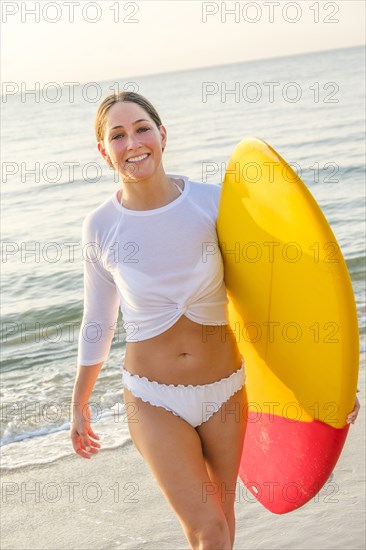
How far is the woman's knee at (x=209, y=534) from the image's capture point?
8.37 ft

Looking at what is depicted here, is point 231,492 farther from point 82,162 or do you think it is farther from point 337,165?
point 82,162

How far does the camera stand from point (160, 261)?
2.79 metres

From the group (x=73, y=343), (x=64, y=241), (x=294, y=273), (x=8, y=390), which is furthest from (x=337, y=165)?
(x=294, y=273)

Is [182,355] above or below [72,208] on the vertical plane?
above

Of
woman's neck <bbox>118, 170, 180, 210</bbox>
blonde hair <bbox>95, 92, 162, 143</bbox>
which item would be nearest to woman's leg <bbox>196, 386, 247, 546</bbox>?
woman's neck <bbox>118, 170, 180, 210</bbox>

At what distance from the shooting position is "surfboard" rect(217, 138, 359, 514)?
2.77 m

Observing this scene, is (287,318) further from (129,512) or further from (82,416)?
(129,512)

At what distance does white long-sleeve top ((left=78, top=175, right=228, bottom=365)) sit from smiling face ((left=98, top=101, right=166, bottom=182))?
134 millimetres

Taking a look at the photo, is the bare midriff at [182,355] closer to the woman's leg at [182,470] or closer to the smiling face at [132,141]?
the woman's leg at [182,470]

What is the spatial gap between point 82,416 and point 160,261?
2.18ft

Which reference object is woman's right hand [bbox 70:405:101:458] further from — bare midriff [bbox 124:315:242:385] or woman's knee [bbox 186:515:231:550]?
woman's knee [bbox 186:515:231:550]

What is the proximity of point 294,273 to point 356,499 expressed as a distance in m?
1.48

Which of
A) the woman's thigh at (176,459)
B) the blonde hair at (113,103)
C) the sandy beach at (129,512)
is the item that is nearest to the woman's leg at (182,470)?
the woman's thigh at (176,459)

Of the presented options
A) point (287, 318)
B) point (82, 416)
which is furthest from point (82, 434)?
point (287, 318)
